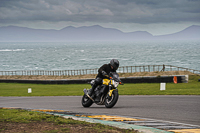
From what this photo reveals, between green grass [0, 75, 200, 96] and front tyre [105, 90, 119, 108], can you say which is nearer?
front tyre [105, 90, 119, 108]

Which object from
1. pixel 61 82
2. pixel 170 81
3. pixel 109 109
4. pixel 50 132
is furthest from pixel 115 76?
pixel 61 82

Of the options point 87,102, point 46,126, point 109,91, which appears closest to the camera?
point 46,126

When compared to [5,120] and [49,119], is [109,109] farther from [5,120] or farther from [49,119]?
[5,120]

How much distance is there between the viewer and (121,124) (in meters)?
7.62

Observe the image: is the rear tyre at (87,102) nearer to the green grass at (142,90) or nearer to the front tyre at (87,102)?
the front tyre at (87,102)

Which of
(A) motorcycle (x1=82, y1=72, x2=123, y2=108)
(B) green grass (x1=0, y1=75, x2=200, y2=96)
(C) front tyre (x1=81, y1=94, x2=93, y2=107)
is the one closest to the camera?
(A) motorcycle (x1=82, y1=72, x2=123, y2=108)

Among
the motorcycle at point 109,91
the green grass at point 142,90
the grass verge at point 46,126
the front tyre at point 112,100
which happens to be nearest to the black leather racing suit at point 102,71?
the motorcycle at point 109,91

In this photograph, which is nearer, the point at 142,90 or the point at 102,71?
the point at 102,71

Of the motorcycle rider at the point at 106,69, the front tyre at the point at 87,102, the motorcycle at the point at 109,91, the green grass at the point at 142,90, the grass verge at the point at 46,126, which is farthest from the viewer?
the green grass at the point at 142,90

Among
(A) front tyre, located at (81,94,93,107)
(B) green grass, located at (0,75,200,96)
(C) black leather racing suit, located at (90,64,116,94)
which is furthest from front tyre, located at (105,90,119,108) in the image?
(B) green grass, located at (0,75,200,96)

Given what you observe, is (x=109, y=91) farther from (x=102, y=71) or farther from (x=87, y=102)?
(x=87, y=102)

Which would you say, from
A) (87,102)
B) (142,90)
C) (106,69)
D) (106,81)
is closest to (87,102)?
(87,102)

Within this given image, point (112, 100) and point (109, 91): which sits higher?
point (109, 91)

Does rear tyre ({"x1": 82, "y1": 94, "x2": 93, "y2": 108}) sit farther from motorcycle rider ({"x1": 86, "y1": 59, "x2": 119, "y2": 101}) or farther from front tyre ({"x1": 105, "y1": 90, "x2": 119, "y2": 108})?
front tyre ({"x1": 105, "y1": 90, "x2": 119, "y2": 108})
